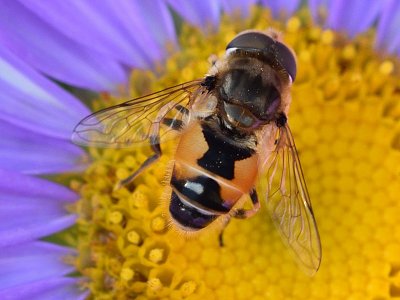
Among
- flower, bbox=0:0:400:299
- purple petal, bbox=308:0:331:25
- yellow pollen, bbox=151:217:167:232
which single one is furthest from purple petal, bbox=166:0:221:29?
yellow pollen, bbox=151:217:167:232

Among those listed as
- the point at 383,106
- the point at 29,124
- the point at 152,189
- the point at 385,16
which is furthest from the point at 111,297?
the point at 385,16

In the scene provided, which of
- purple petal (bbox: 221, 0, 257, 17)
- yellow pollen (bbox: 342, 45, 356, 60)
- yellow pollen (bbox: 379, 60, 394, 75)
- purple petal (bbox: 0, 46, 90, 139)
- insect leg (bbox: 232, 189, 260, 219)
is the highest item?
purple petal (bbox: 221, 0, 257, 17)

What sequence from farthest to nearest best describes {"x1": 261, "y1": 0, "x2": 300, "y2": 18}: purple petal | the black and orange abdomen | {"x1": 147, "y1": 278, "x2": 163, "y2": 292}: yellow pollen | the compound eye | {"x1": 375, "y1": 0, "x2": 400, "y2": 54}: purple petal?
{"x1": 261, "y1": 0, "x2": 300, "y2": 18}: purple petal
{"x1": 375, "y1": 0, "x2": 400, "y2": 54}: purple petal
{"x1": 147, "y1": 278, "x2": 163, "y2": 292}: yellow pollen
the compound eye
the black and orange abdomen

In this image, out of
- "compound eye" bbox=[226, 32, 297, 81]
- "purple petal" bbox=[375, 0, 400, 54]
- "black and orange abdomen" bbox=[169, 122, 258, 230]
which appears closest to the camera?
"black and orange abdomen" bbox=[169, 122, 258, 230]

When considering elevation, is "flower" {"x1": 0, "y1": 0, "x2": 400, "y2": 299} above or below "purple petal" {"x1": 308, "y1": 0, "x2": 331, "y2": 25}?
below

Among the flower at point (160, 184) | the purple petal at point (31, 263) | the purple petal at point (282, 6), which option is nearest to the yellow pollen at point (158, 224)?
the flower at point (160, 184)

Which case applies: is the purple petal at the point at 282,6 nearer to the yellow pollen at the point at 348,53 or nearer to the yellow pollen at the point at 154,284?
the yellow pollen at the point at 348,53

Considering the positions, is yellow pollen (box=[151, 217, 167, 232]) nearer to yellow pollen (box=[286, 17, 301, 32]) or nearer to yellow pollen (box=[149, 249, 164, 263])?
yellow pollen (box=[149, 249, 164, 263])
